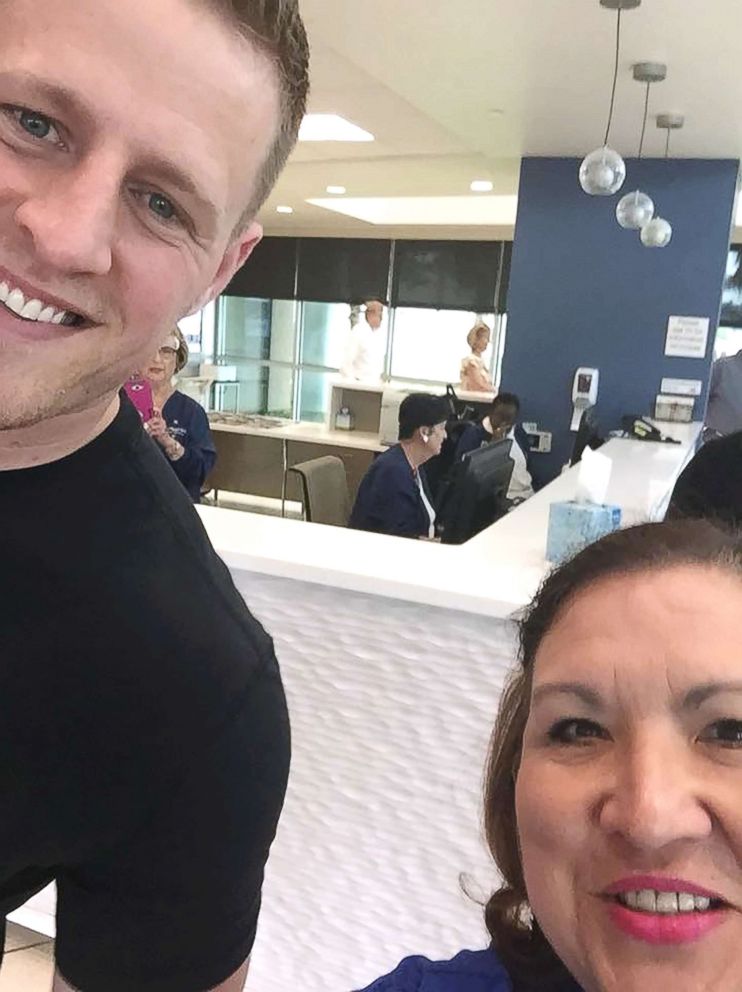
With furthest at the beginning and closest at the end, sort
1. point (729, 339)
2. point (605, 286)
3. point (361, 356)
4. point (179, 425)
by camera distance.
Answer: point (729, 339) < point (361, 356) < point (605, 286) < point (179, 425)

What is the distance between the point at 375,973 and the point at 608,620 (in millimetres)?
1588

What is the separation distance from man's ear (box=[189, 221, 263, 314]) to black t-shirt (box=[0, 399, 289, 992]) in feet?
0.45

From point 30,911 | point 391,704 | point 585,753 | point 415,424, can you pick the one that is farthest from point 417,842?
point 415,424

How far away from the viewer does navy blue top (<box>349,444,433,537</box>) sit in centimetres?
369

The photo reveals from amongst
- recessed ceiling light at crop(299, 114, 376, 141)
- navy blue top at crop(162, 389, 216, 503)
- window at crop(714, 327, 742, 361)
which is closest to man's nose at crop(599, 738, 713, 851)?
navy blue top at crop(162, 389, 216, 503)

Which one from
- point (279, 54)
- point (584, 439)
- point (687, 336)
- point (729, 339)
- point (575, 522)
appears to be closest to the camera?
point (279, 54)

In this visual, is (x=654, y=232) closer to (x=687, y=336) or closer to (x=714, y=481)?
(x=687, y=336)

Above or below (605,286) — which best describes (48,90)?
below

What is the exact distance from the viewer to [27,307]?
728mm

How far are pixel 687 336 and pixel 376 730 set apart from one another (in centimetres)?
450

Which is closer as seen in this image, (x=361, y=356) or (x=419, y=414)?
(x=419, y=414)

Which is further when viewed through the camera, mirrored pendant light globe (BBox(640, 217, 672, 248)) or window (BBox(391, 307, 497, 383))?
window (BBox(391, 307, 497, 383))

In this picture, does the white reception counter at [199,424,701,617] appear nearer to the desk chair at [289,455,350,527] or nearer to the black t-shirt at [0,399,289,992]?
the black t-shirt at [0,399,289,992]

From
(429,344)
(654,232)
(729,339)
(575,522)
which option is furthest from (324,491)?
(429,344)
